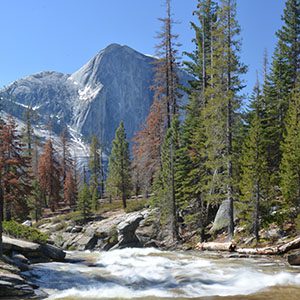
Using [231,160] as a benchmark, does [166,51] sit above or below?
above

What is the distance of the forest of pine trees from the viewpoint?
21.8 meters

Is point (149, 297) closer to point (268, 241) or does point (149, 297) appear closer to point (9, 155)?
point (268, 241)

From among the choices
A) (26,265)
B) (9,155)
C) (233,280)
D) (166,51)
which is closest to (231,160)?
(233,280)

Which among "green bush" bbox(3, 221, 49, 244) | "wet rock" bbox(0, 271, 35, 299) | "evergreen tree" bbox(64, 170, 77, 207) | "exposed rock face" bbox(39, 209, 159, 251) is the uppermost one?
"evergreen tree" bbox(64, 170, 77, 207)

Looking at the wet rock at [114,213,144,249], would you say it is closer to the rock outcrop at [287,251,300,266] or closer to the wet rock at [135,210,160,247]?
the wet rock at [135,210,160,247]

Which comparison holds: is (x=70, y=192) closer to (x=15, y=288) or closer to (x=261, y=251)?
(x=261, y=251)

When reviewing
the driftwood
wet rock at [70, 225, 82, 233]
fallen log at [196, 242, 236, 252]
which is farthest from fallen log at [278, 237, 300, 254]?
wet rock at [70, 225, 82, 233]

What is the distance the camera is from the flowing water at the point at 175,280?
11094mm

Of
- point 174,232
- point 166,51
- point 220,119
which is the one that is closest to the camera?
point 220,119

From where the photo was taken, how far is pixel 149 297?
1087 centimetres

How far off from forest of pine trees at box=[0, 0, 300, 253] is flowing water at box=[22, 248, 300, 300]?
5.12 meters

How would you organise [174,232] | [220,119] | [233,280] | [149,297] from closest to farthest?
[149,297], [233,280], [220,119], [174,232]

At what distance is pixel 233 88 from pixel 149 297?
59.8 feet

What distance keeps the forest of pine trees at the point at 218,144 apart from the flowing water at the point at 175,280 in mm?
5121
